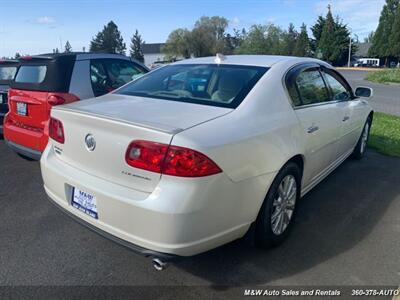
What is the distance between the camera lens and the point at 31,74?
4.89m

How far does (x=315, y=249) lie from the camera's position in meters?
3.15

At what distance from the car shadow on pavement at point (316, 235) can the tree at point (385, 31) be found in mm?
67327

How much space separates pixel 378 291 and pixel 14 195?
151 inches

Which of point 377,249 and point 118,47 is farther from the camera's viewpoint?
point 118,47

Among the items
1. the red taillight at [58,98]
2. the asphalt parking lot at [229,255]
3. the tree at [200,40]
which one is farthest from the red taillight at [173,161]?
the tree at [200,40]

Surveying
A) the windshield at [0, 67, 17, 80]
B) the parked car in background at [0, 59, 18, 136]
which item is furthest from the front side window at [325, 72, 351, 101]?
the windshield at [0, 67, 17, 80]

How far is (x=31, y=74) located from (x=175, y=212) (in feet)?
11.9

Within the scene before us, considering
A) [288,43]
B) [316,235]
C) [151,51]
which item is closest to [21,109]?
[316,235]

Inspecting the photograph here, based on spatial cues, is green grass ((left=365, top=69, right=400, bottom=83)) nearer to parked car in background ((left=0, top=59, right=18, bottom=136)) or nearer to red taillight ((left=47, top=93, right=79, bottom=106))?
parked car in background ((left=0, top=59, right=18, bottom=136))

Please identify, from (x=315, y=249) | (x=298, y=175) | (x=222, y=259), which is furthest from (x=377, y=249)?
(x=222, y=259)

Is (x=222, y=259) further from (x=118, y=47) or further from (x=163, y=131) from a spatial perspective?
(x=118, y=47)

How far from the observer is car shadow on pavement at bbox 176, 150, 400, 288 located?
9.30 ft

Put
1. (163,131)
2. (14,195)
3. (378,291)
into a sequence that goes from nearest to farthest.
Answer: (163,131)
(378,291)
(14,195)

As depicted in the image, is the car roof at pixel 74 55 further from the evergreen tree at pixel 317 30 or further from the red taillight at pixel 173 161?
the evergreen tree at pixel 317 30
